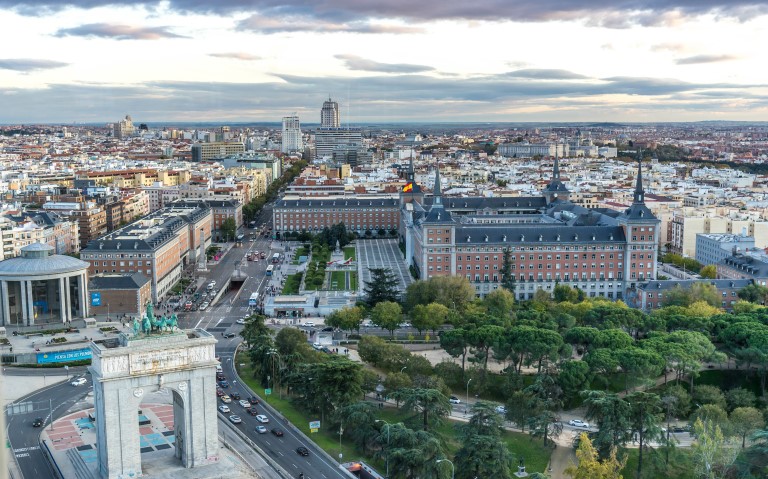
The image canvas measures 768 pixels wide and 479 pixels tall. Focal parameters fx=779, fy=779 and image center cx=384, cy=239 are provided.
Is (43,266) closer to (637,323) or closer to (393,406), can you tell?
(393,406)

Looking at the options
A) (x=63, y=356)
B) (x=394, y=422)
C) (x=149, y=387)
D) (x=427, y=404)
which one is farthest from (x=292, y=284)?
(x=149, y=387)

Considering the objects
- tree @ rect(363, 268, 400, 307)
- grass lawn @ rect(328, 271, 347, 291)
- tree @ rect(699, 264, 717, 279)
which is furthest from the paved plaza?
tree @ rect(699, 264, 717, 279)

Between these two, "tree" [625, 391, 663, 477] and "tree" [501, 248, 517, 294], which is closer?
"tree" [625, 391, 663, 477]

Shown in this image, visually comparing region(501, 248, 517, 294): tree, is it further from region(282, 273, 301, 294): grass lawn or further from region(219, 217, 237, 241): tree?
region(219, 217, 237, 241): tree

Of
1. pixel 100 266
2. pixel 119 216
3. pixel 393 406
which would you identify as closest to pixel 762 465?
pixel 393 406

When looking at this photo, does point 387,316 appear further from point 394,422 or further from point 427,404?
point 427,404

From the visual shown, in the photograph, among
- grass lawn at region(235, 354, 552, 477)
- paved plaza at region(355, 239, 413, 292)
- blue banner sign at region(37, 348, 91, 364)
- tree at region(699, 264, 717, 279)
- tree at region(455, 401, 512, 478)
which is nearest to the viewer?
tree at region(455, 401, 512, 478)
